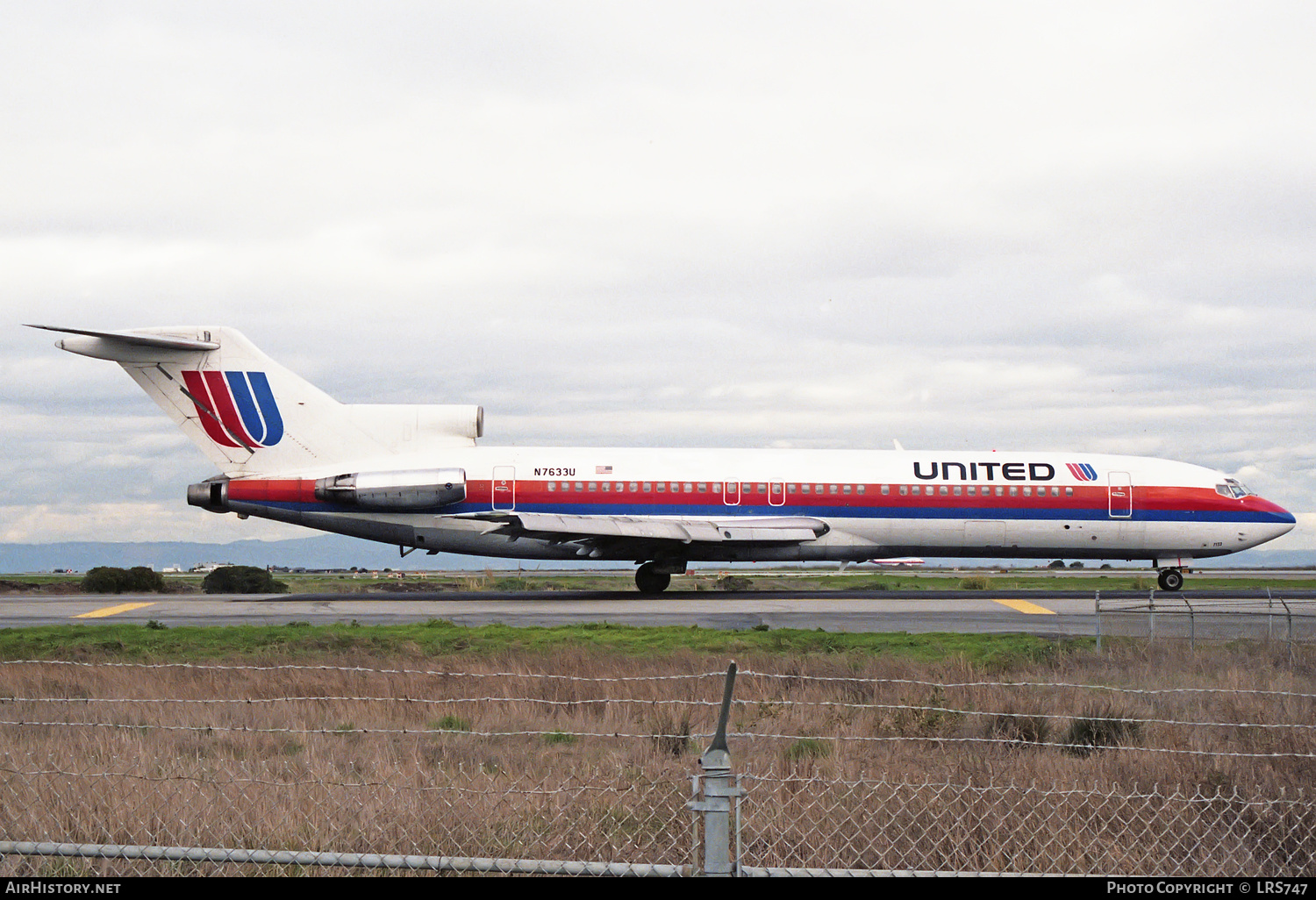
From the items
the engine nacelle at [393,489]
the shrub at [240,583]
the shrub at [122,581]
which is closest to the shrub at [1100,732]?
the engine nacelle at [393,489]

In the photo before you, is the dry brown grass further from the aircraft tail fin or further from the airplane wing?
the aircraft tail fin

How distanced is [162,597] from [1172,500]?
29741mm

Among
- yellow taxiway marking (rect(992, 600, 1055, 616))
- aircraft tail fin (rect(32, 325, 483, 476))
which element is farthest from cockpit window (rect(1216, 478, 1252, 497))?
aircraft tail fin (rect(32, 325, 483, 476))

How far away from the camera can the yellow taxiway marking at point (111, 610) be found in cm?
2500

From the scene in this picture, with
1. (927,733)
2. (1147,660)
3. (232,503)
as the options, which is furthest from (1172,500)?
(232,503)

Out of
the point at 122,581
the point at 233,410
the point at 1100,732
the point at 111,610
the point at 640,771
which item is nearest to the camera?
the point at 640,771

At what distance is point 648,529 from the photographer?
96.9ft

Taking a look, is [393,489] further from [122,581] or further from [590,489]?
[122,581]

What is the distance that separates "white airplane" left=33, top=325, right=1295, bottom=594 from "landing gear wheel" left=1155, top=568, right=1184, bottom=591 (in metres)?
1.20

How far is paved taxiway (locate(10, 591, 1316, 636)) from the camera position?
74.6ft

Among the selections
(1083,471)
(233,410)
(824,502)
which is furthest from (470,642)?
(1083,471)

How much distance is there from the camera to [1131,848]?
684cm

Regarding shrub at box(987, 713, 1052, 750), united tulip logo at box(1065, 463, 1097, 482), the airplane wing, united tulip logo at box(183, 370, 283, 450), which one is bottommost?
shrub at box(987, 713, 1052, 750)

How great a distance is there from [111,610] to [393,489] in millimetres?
7457
